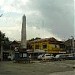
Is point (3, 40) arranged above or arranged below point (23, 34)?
below

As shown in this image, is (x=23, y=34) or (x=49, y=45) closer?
(x=23, y=34)

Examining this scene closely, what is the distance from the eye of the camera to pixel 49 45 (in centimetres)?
9388

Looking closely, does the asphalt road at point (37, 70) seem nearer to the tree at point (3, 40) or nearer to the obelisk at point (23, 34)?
the tree at point (3, 40)

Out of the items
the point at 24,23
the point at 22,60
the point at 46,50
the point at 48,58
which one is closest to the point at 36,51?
the point at 46,50

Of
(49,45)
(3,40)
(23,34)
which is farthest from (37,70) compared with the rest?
(49,45)

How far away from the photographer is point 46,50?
94062 millimetres

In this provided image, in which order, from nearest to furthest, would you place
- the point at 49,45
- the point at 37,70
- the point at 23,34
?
the point at 37,70
the point at 23,34
the point at 49,45

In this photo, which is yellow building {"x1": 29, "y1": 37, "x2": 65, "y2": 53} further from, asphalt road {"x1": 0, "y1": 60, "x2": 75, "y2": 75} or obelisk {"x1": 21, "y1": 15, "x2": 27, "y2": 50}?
asphalt road {"x1": 0, "y1": 60, "x2": 75, "y2": 75}

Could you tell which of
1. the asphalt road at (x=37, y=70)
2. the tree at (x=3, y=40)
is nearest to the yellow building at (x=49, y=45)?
the tree at (x=3, y=40)

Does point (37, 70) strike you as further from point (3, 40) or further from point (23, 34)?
point (3, 40)

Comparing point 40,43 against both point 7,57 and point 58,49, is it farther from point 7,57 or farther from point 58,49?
point 7,57

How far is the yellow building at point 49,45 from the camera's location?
308 feet

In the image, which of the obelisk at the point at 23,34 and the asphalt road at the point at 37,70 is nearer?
the asphalt road at the point at 37,70

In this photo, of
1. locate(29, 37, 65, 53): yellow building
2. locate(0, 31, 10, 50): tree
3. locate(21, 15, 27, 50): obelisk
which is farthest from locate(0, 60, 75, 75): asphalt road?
locate(29, 37, 65, 53): yellow building
